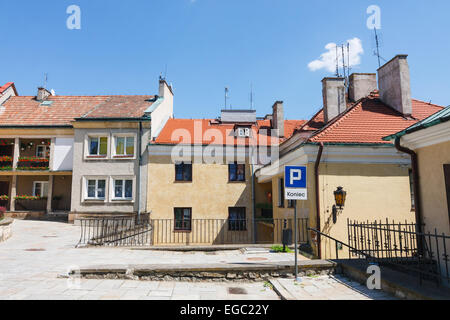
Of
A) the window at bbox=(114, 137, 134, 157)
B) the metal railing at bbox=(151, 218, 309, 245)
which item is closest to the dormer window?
the metal railing at bbox=(151, 218, 309, 245)

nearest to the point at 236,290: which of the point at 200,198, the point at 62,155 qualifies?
the point at 200,198

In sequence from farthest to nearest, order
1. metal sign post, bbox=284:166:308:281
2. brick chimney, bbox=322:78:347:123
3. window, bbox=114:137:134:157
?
window, bbox=114:137:134:157
brick chimney, bbox=322:78:347:123
metal sign post, bbox=284:166:308:281

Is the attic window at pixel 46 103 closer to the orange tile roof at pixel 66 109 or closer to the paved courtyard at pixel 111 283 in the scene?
the orange tile roof at pixel 66 109

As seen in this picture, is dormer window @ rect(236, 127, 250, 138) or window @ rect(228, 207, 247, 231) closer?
window @ rect(228, 207, 247, 231)

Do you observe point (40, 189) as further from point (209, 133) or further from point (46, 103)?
point (209, 133)

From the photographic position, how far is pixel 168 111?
26.4 m

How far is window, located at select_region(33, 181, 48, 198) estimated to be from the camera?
2559 centimetres

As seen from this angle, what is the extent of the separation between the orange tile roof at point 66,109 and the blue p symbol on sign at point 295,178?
16.8 m

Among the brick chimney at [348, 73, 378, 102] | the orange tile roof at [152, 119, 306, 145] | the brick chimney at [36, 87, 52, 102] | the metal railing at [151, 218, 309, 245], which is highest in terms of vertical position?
the brick chimney at [36, 87, 52, 102]

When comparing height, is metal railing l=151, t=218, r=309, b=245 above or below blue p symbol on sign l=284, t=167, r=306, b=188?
below

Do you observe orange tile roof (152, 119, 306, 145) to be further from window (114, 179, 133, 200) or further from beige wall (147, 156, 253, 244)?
window (114, 179, 133, 200)

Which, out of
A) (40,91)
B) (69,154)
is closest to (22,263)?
(69,154)

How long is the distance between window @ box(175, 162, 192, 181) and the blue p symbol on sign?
13525 millimetres

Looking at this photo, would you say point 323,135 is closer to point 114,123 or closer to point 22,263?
point 22,263
